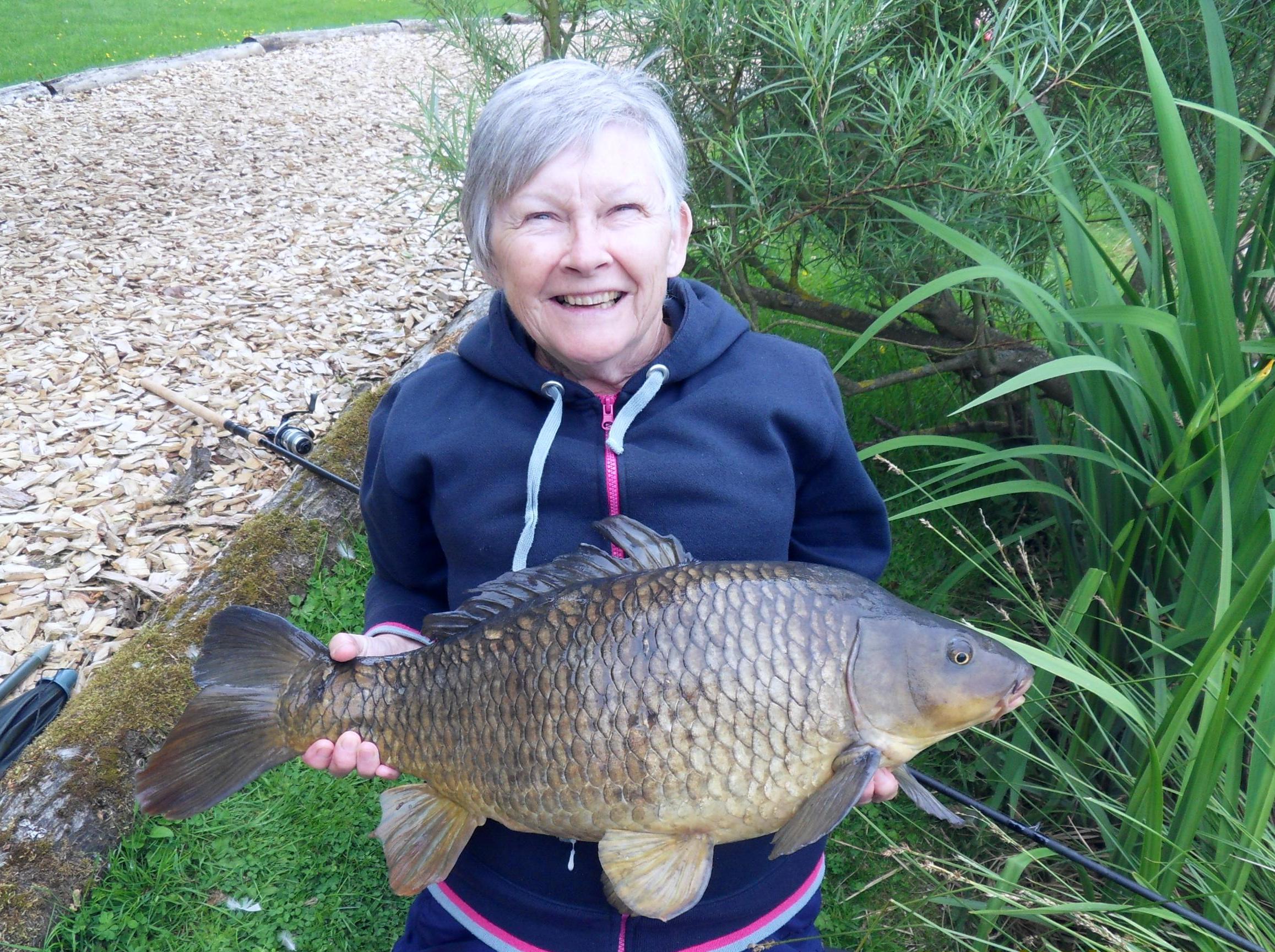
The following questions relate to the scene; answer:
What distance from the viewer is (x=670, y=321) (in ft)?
6.70

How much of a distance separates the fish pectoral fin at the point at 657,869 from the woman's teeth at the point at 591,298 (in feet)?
2.94

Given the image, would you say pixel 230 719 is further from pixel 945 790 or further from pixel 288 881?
pixel 945 790

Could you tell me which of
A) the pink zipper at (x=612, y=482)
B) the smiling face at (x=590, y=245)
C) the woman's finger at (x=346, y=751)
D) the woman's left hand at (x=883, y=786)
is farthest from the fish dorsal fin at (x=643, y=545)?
the woman's finger at (x=346, y=751)

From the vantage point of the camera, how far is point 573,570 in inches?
63.5

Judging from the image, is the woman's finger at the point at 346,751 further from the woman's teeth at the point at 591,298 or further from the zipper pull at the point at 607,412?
the woman's teeth at the point at 591,298

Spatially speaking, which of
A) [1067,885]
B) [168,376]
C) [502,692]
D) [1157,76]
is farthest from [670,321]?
[168,376]

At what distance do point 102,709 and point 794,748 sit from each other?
1931 millimetres

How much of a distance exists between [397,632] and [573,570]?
1.83 ft

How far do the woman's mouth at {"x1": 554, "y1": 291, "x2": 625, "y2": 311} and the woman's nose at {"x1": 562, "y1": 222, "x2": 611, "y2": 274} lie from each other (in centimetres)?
6

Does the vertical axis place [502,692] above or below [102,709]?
above

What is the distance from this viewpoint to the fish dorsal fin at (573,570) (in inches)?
62.8

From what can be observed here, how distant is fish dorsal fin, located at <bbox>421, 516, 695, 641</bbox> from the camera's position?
5.23ft

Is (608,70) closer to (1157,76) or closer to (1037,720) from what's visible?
(1157,76)

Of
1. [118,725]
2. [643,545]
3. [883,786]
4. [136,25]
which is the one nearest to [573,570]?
[643,545]
